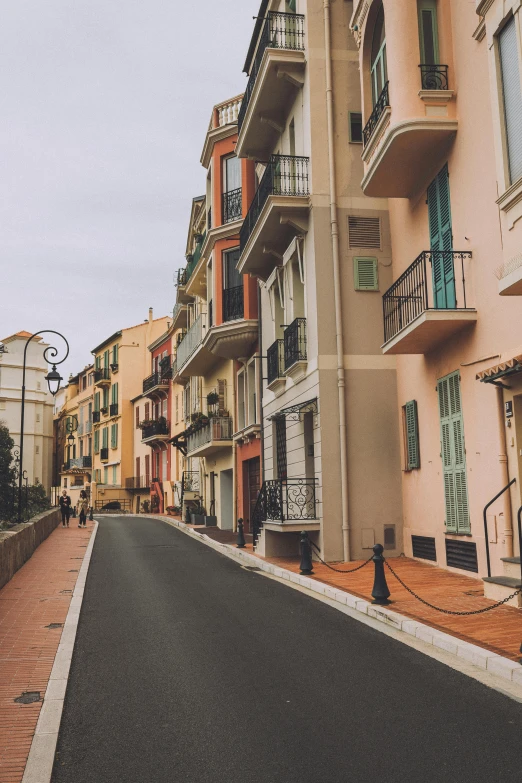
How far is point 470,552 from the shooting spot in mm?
12703

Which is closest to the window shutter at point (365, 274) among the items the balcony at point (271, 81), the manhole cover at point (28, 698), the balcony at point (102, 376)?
the balcony at point (271, 81)

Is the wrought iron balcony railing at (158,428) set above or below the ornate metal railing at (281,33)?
below

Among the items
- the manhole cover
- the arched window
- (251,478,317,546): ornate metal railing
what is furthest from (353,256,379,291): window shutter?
the manhole cover

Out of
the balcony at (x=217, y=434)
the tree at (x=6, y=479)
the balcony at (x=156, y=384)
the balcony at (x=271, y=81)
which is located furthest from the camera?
the balcony at (x=156, y=384)

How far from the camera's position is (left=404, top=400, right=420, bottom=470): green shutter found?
50.2ft

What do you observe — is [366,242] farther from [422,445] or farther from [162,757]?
[162,757]

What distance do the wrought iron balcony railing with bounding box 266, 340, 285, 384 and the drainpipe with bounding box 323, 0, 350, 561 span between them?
311 centimetres

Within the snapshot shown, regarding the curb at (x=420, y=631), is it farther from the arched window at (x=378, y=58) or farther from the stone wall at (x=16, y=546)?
the arched window at (x=378, y=58)

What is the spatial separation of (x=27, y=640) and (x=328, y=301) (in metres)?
10.1

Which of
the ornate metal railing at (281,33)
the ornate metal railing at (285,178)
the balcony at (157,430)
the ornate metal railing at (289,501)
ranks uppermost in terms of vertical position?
the ornate metal railing at (281,33)

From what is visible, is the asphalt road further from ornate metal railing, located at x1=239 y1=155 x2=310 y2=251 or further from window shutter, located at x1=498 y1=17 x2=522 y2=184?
ornate metal railing, located at x1=239 y1=155 x2=310 y2=251

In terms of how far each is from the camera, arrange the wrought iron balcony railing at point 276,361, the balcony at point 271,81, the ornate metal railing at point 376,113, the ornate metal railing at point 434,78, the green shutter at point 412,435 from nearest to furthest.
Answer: the ornate metal railing at point 434,78 → the ornate metal railing at point 376,113 → the green shutter at point 412,435 → the balcony at point 271,81 → the wrought iron balcony railing at point 276,361

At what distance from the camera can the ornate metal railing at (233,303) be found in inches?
984

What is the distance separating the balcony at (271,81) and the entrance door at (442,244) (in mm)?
5965
